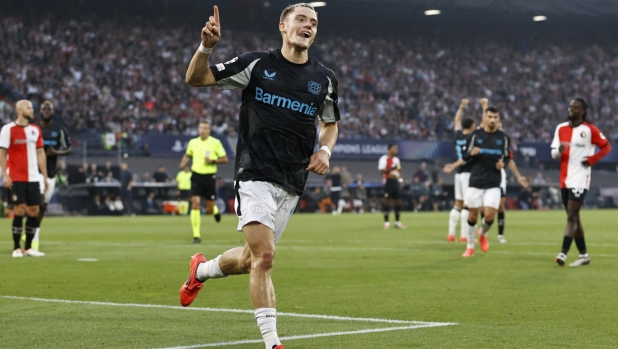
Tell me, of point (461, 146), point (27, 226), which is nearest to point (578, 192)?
point (461, 146)

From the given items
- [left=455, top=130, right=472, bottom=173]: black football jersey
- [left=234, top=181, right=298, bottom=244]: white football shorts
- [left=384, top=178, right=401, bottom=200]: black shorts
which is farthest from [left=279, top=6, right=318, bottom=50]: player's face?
[left=384, top=178, right=401, bottom=200]: black shorts

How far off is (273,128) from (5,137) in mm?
9264

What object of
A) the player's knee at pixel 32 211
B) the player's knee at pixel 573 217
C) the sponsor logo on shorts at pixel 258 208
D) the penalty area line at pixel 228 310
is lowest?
the penalty area line at pixel 228 310

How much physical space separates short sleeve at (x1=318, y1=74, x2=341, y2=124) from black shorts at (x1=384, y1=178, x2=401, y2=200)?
1877 centimetres

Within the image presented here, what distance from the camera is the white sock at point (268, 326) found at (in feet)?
18.3

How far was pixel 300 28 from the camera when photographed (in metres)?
6.30

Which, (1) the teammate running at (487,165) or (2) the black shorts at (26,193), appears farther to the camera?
(1) the teammate running at (487,165)

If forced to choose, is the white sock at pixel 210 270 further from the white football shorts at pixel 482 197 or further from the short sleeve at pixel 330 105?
the white football shorts at pixel 482 197

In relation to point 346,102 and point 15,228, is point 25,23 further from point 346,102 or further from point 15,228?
point 15,228

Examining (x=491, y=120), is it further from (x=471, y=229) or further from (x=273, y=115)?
(x=273, y=115)

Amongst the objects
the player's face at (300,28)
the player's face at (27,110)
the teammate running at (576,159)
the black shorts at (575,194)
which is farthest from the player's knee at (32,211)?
the player's face at (300,28)

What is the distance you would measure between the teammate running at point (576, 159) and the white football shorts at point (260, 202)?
7.90 metres

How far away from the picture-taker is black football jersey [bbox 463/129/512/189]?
1530 centimetres

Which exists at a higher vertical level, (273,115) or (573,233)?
(273,115)
